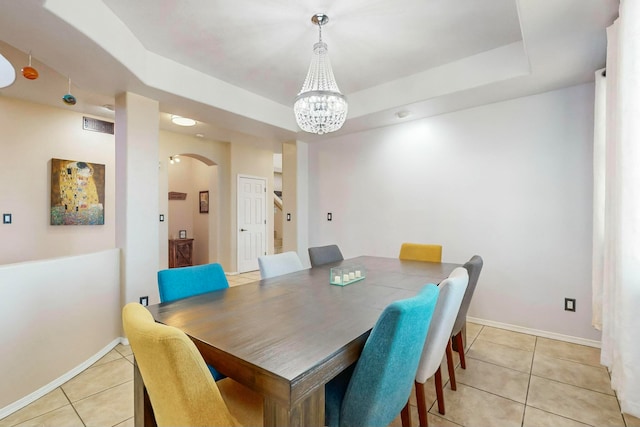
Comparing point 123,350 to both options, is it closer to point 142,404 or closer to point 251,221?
point 142,404

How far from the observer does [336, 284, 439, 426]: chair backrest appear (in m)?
1.00

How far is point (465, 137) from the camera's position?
10.8ft

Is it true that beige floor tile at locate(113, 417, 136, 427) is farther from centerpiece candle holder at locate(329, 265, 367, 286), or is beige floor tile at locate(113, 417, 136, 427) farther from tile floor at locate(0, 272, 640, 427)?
centerpiece candle holder at locate(329, 265, 367, 286)

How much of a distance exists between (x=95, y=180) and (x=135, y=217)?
1749 mm

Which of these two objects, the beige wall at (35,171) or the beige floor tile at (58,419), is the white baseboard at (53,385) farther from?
the beige wall at (35,171)

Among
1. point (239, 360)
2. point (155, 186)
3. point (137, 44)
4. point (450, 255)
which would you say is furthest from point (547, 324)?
point (137, 44)

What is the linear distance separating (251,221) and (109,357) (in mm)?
3652

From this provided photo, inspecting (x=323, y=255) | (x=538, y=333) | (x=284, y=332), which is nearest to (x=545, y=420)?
(x=538, y=333)

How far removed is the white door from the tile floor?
3250mm

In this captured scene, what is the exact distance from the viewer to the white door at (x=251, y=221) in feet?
18.8

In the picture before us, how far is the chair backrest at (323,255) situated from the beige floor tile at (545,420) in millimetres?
1727

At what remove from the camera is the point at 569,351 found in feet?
8.29

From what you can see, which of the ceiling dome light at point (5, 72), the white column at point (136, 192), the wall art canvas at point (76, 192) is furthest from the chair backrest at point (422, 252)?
the wall art canvas at point (76, 192)

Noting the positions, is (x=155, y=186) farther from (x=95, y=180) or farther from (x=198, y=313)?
(x=198, y=313)
